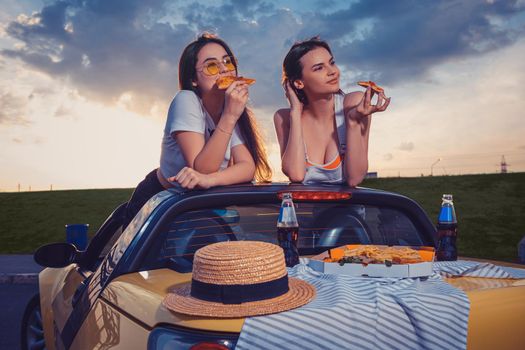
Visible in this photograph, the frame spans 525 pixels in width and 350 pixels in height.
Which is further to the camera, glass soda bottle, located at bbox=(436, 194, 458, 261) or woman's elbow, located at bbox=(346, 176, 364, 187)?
woman's elbow, located at bbox=(346, 176, 364, 187)

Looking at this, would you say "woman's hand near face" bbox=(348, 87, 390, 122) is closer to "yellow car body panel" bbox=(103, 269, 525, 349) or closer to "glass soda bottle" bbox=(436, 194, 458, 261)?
"glass soda bottle" bbox=(436, 194, 458, 261)

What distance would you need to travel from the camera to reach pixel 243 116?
4.22 m

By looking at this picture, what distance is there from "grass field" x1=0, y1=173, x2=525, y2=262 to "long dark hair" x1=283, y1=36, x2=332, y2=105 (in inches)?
479

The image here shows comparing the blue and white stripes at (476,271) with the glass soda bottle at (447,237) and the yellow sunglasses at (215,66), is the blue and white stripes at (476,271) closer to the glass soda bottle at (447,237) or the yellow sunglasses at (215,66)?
the glass soda bottle at (447,237)

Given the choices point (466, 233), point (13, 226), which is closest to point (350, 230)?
point (466, 233)

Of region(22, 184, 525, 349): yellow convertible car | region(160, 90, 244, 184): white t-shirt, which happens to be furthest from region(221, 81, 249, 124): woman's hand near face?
region(22, 184, 525, 349): yellow convertible car

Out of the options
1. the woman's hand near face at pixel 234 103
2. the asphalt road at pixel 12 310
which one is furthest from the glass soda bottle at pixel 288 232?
the asphalt road at pixel 12 310

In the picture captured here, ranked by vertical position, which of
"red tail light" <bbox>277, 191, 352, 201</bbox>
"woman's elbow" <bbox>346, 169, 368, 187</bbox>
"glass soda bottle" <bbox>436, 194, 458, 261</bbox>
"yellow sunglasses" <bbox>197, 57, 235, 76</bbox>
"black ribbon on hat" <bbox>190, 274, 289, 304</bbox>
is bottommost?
"black ribbon on hat" <bbox>190, 274, 289, 304</bbox>

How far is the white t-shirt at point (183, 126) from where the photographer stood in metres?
3.75

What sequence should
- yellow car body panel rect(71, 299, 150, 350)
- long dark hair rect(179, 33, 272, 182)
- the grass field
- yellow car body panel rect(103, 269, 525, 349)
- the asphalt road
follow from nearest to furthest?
1. yellow car body panel rect(103, 269, 525, 349)
2. yellow car body panel rect(71, 299, 150, 350)
3. long dark hair rect(179, 33, 272, 182)
4. the asphalt road
5. the grass field

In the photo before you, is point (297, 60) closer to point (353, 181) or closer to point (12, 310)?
point (353, 181)

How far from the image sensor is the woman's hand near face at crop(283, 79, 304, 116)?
173 inches

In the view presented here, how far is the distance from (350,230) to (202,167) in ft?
3.31

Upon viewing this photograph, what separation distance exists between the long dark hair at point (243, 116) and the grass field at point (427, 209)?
41.3ft
